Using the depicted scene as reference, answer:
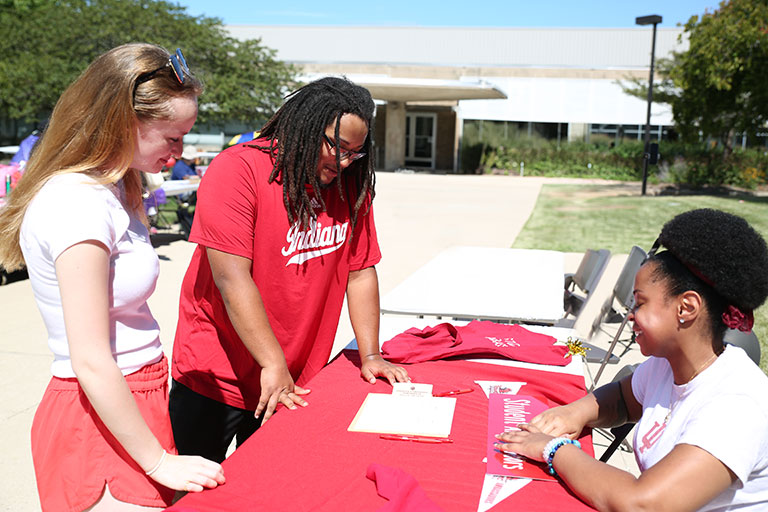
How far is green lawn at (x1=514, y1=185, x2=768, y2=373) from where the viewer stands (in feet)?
37.6

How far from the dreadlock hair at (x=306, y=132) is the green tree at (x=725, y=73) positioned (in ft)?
59.2

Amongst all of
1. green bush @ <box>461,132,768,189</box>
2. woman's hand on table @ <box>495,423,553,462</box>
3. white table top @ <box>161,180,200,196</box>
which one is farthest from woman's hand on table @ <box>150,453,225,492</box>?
green bush @ <box>461,132,768,189</box>

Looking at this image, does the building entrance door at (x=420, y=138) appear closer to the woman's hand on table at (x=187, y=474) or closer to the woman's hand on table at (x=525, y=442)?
the woman's hand on table at (x=525, y=442)

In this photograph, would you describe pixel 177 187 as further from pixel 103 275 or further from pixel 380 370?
pixel 103 275

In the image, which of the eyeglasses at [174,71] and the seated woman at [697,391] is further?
the eyeglasses at [174,71]

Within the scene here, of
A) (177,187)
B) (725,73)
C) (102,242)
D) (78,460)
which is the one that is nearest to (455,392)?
(78,460)

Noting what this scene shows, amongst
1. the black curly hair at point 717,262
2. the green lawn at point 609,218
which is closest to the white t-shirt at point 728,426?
the black curly hair at point 717,262

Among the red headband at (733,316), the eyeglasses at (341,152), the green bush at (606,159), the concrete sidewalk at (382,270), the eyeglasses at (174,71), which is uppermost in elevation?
the eyeglasses at (174,71)

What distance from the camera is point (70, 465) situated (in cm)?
172

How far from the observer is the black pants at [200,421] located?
2.46 meters

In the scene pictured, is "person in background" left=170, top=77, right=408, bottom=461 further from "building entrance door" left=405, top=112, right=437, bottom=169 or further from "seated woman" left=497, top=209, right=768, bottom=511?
"building entrance door" left=405, top=112, right=437, bottom=169

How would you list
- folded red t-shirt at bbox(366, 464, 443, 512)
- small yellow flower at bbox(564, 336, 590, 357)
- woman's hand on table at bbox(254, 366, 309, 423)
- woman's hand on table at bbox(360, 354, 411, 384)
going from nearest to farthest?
1. folded red t-shirt at bbox(366, 464, 443, 512)
2. woman's hand on table at bbox(254, 366, 309, 423)
3. woman's hand on table at bbox(360, 354, 411, 384)
4. small yellow flower at bbox(564, 336, 590, 357)

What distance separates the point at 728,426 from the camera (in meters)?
1.57

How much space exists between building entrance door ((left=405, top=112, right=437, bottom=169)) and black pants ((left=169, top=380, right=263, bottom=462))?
33.9 metres
